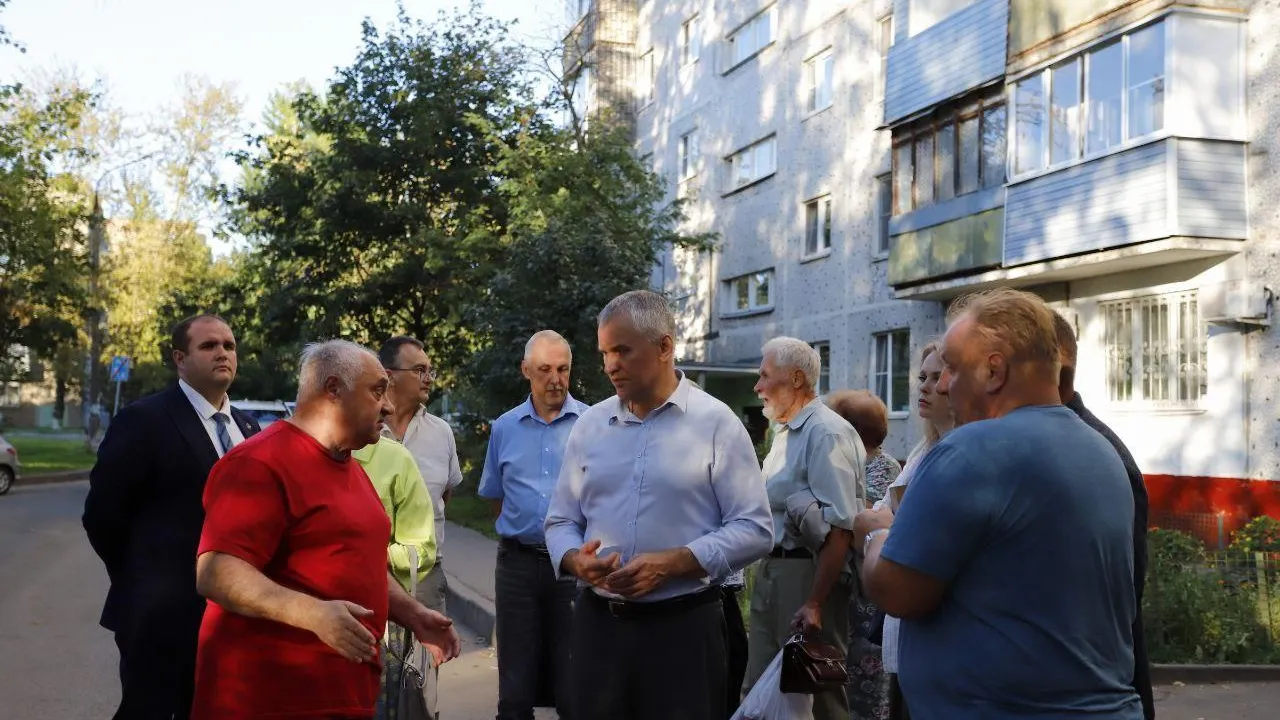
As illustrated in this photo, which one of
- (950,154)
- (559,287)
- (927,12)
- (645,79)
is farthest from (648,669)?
(645,79)

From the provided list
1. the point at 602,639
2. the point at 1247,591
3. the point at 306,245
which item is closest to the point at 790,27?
the point at 306,245

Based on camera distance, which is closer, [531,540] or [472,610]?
[531,540]

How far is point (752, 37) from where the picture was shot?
31016mm

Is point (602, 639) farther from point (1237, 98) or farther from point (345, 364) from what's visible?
point (1237, 98)

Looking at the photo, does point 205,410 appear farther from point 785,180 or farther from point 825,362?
point 785,180

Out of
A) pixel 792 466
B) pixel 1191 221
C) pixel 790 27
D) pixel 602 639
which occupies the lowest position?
pixel 602 639

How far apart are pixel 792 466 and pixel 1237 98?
12.8 metres

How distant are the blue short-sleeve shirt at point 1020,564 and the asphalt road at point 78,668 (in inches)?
224

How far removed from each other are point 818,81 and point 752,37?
3.85 meters

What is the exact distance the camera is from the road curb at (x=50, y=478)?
31.3 m

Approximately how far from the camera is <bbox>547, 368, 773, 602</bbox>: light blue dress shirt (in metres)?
4.40

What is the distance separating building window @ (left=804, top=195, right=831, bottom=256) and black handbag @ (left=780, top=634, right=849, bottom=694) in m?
22.4

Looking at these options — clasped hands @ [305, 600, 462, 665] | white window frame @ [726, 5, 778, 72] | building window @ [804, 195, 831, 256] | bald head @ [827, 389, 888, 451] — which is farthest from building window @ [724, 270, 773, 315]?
clasped hands @ [305, 600, 462, 665]

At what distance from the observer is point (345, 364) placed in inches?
149
